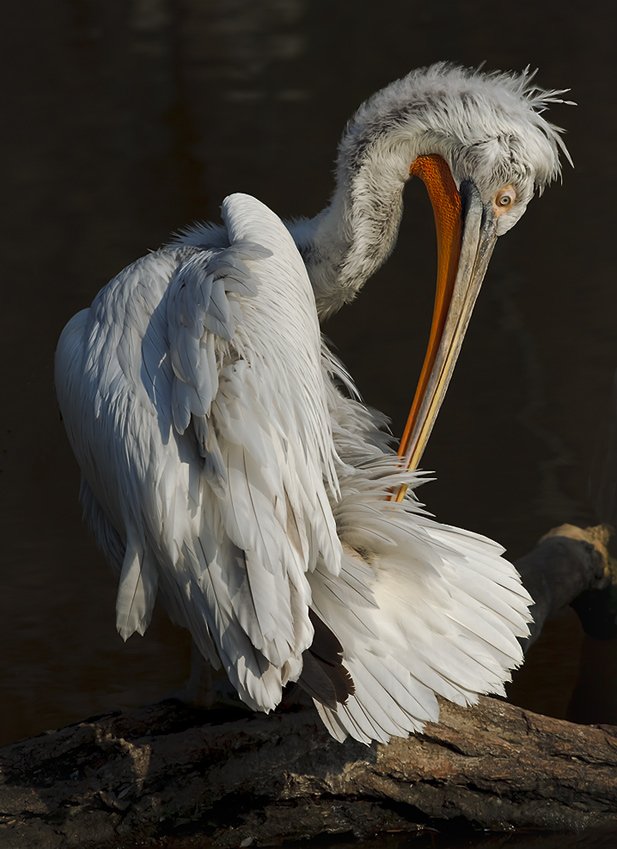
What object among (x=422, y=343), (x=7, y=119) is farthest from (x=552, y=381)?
(x=7, y=119)

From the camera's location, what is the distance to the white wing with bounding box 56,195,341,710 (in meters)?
2.73

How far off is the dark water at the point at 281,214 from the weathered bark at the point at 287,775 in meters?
0.97

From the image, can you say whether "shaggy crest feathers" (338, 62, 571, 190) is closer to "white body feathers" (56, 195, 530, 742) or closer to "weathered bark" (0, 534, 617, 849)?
"white body feathers" (56, 195, 530, 742)

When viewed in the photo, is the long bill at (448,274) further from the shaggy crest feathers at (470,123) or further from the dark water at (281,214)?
the dark water at (281,214)

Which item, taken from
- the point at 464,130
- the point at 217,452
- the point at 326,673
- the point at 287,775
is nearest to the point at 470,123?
the point at 464,130

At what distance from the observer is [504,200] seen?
11.9 ft

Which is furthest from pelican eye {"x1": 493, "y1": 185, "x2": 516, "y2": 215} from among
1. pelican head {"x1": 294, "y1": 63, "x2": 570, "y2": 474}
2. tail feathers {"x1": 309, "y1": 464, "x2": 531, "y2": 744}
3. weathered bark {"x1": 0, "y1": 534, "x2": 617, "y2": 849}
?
weathered bark {"x1": 0, "y1": 534, "x2": 617, "y2": 849}

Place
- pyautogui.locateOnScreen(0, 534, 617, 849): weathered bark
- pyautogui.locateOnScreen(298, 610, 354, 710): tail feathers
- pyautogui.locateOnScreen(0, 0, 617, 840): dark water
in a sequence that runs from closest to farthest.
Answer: pyautogui.locateOnScreen(298, 610, 354, 710): tail feathers < pyautogui.locateOnScreen(0, 534, 617, 849): weathered bark < pyautogui.locateOnScreen(0, 0, 617, 840): dark water

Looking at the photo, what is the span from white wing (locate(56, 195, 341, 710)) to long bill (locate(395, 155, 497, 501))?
558 millimetres

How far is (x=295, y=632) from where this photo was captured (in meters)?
2.70

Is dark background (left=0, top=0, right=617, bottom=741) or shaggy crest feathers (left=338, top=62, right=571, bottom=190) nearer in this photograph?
shaggy crest feathers (left=338, top=62, right=571, bottom=190)

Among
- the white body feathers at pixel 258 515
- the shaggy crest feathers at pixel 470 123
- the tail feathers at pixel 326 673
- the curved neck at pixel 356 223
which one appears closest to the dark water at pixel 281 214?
the white body feathers at pixel 258 515

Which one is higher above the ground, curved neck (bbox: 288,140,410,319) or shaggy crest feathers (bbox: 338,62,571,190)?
shaggy crest feathers (bbox: 338,62,571,190)

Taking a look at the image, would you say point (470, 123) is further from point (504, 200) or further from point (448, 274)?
point (448, 274)
